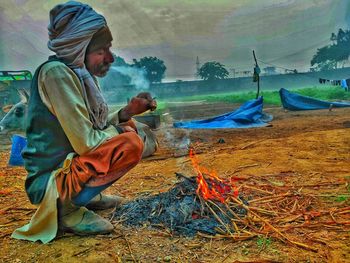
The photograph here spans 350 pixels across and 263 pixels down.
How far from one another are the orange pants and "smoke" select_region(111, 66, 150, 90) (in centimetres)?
3143

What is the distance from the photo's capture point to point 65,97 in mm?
2049

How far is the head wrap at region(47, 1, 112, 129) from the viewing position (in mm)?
2186

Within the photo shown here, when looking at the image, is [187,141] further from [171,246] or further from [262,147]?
[171,246]

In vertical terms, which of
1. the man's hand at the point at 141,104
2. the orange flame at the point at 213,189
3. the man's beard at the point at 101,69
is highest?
the man's beard at the point at 101,69

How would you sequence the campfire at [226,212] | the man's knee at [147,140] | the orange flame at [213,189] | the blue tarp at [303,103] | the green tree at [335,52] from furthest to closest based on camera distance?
the green tree at [335,52] → the blue tarp at [303,103] → the man's knee at [147,140] → the orange flame at [213,189] → the campfire at [226,212]

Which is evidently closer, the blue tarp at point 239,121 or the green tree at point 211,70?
the blue tarp at point 239,121

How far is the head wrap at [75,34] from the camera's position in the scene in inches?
86.0

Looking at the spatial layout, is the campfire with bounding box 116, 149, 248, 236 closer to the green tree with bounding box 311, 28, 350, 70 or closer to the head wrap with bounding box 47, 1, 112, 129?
the head wrap with bounding box 47, 1, 112, 129

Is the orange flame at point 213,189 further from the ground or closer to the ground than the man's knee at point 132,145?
closer to the ground

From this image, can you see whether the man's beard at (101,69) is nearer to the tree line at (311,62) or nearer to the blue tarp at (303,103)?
the blue tarp at (303,103)

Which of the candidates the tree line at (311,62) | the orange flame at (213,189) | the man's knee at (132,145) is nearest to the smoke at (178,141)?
the orange flame at (213,189)

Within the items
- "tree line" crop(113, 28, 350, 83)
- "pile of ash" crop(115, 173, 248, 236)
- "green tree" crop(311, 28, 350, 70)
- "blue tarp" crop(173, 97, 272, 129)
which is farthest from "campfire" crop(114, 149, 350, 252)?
"green tree" crop(311, 28, 350, 70)

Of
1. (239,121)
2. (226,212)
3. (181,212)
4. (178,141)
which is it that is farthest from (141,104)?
(239,121)

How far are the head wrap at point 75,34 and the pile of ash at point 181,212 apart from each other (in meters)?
0.95
